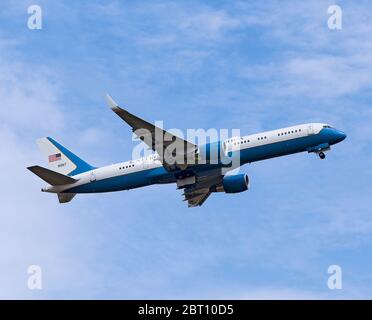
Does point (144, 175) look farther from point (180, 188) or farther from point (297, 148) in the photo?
point (297, 148)

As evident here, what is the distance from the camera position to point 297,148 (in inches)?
2940

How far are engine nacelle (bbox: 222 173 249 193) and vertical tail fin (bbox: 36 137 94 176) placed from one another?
13411 mm

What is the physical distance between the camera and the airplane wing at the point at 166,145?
70.8 m

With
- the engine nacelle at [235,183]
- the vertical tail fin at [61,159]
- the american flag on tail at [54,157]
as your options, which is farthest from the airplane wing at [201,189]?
the american flag on tail at [54,157]

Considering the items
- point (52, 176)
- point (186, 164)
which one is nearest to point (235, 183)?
point (186, 164)

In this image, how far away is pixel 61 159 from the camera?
8319cm

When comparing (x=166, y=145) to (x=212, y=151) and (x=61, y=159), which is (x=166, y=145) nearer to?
(x=212, y=151)

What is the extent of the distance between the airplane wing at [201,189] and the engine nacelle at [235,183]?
65cm

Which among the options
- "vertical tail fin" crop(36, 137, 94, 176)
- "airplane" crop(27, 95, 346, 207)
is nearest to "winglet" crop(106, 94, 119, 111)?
"airplane" crop(27, 95, 346, 207)

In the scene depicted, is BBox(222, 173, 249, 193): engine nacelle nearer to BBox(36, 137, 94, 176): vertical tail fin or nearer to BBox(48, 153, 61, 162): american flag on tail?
BBox(36, 137, 94, 176): vertical tail fin

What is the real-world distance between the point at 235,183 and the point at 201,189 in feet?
12.3

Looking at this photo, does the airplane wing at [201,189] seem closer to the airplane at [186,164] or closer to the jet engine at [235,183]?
the airplane at [186,164]

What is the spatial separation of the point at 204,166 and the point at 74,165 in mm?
14507
